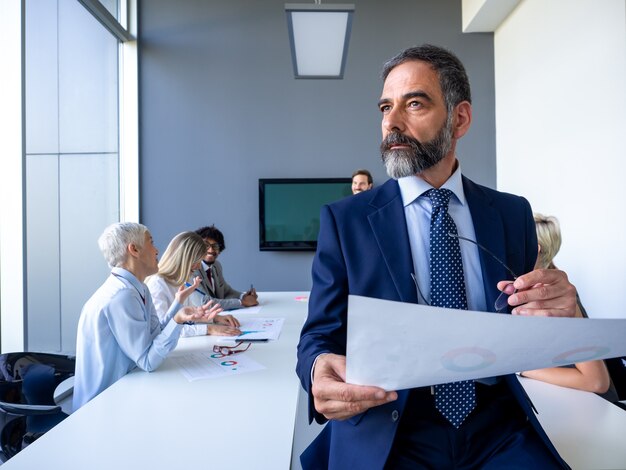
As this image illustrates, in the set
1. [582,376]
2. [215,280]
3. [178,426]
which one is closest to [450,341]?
[178,426]

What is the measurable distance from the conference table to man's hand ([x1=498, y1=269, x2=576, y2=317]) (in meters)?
0.47

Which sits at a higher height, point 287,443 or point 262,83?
point 262,83

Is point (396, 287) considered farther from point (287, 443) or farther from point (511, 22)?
point (511, 22)

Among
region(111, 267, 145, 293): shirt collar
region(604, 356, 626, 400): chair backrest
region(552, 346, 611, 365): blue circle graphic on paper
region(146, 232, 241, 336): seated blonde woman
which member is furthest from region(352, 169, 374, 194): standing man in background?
region(552, 346, 611, 365): blue circle graphic on paper

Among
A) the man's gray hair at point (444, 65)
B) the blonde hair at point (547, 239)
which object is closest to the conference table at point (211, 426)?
the blonde hair at point (547, 239)

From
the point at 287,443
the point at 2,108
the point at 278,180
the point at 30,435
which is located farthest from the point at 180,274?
the point at 278,180

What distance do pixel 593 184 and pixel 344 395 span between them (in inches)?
134

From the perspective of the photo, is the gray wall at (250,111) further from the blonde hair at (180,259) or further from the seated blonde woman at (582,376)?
the seated blonde woman at (582,376)

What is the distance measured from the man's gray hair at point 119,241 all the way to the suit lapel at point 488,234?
163 centimetres

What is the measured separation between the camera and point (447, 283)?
42.9 inches

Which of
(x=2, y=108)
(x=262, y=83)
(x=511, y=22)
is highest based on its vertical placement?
(x=511, y=22)

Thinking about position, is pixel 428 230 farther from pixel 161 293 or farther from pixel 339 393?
pixel 161 293

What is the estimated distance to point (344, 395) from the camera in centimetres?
85

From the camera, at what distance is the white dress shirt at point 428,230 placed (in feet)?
3.75
